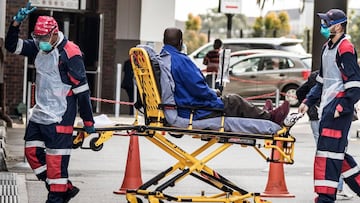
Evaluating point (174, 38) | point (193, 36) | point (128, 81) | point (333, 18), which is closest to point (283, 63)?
point (128, 81)

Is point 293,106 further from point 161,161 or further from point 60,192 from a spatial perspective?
point 60,192

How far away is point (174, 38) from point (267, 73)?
70.4 feet

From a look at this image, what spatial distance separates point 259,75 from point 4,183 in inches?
780

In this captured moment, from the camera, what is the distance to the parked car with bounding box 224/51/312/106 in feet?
102

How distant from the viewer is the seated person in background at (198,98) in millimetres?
9656

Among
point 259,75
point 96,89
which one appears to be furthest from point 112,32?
point 259,75

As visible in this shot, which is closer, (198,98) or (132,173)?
(198,98)

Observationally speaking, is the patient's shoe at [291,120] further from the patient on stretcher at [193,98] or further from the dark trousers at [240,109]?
the dark trousers at [240,109]

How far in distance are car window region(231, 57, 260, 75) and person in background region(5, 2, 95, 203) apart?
865 inches

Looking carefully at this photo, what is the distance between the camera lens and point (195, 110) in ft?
31.6

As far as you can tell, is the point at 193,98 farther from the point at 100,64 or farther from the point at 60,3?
the point at 100,64

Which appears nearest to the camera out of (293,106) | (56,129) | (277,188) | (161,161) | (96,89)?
(56,129)

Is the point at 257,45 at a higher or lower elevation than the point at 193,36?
higher

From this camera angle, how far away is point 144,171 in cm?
1405
